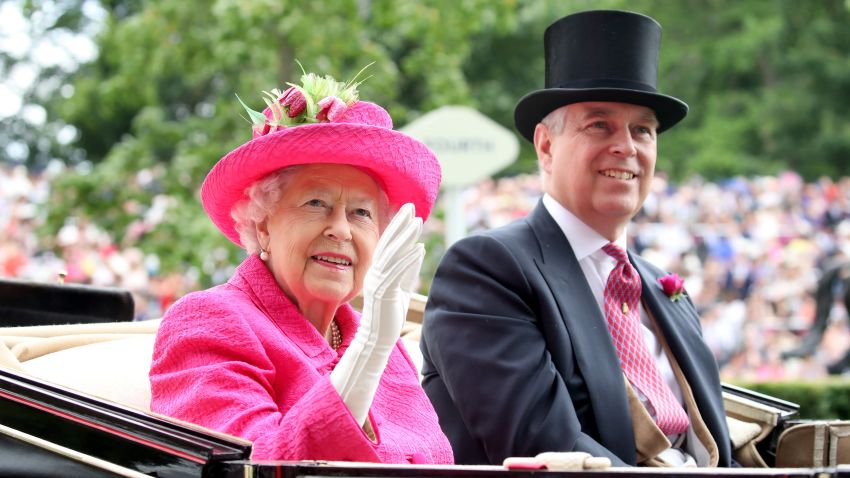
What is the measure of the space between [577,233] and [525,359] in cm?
51

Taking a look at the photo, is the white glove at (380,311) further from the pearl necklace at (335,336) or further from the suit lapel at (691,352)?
the suit lapel at (691,352)

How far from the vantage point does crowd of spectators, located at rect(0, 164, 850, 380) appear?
33.2 feet

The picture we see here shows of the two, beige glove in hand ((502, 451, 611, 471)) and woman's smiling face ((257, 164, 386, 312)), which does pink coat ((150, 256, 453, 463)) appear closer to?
woman's smiling face ((257, 164, 386, 312))

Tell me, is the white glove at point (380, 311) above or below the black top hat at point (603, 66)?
below

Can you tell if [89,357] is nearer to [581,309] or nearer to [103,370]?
[103,370]

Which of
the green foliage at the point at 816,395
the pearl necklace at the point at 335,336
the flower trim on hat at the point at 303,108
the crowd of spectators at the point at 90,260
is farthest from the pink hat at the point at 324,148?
the crowd of spectators at the point at 90,260

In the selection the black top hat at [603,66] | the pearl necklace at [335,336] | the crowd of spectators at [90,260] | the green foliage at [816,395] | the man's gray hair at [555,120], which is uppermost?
the crowd of spectators at [90,260]

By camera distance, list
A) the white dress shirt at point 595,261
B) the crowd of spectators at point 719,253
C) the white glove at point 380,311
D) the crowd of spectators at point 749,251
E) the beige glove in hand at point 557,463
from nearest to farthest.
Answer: the beige glove in hand at point 557,463 → the white glove at point 380,311 → the white dress shirt at point 595,261 → the crowd of spectators at point 719,253 → the crowd of spectators at point 749,251

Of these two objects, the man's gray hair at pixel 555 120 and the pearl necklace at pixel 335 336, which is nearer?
the pearl necklace at pixel 335 336

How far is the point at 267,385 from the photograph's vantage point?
234 cm

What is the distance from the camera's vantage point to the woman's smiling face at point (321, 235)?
2504mm

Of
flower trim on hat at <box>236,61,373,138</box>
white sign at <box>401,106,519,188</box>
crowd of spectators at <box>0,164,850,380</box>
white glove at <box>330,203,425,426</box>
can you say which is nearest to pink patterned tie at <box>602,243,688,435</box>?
flower trim on hat at <box>236,61,373,138</box>

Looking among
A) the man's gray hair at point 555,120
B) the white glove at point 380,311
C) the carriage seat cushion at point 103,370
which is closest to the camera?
the white glove at point 380,311

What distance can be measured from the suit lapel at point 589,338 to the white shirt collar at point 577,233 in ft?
0.11
